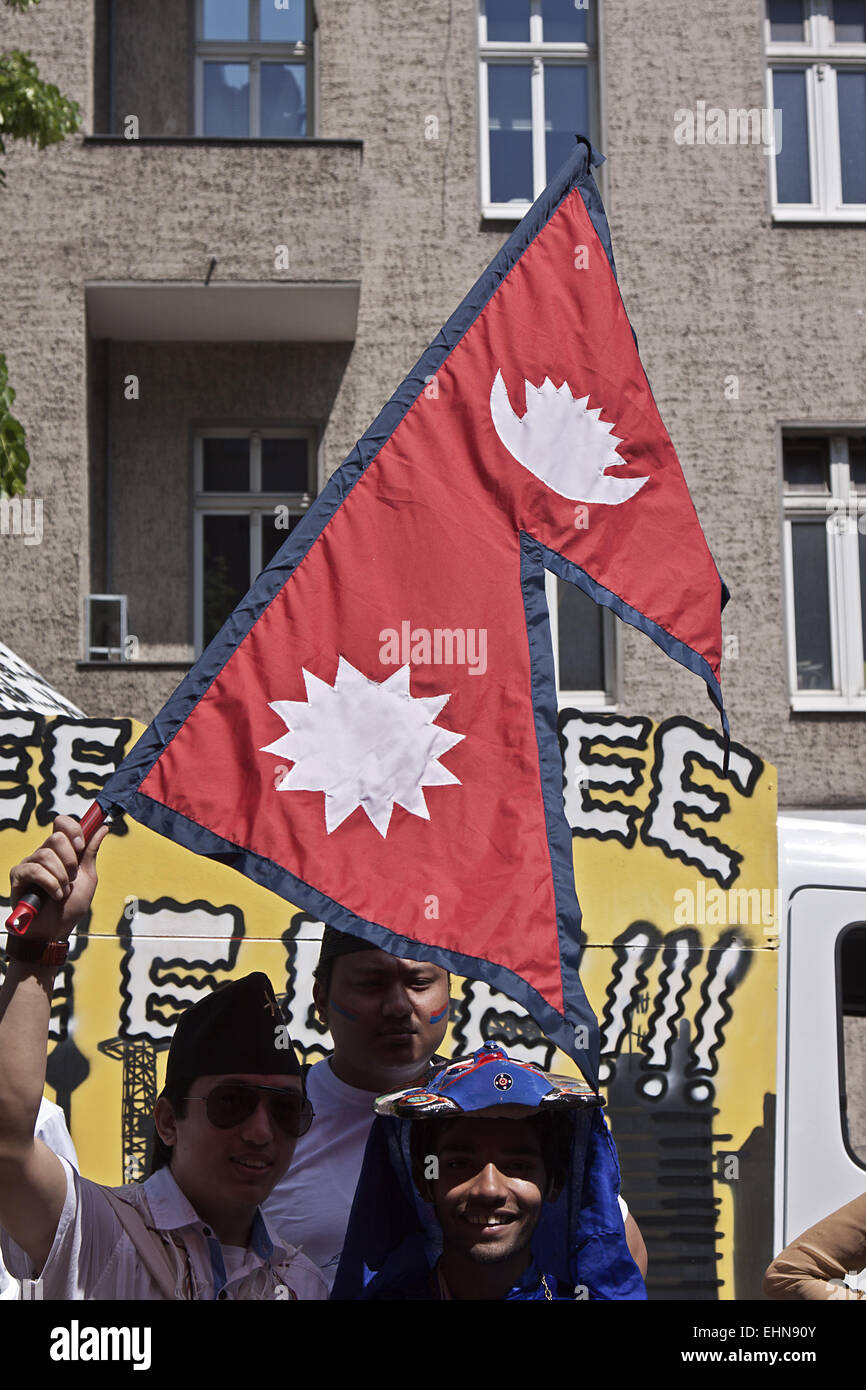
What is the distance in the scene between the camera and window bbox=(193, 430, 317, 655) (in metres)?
12.0

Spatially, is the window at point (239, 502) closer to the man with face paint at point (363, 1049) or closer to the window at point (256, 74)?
the window at point (256, 74)

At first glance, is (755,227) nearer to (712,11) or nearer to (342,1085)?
(712,11)

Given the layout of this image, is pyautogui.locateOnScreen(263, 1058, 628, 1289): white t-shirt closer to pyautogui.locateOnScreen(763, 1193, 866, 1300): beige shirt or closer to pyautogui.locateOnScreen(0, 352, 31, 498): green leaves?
pyautogui.locateOnScreen(763, 1193, 866, 1300): beige shirt

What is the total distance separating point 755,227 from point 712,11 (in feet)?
5.68

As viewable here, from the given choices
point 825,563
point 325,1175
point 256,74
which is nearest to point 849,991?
point 325,1175

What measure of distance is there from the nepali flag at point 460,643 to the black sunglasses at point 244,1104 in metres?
0.35

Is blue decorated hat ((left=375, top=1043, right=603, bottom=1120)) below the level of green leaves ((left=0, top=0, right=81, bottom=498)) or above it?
below

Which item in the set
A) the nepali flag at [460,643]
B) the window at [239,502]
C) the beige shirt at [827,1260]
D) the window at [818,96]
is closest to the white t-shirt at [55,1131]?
the nepali flag at [460,643]

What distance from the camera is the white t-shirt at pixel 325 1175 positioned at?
3328 mm

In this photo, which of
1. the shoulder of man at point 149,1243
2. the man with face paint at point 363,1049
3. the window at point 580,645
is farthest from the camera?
the window at point 580,645

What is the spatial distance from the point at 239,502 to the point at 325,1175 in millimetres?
9092

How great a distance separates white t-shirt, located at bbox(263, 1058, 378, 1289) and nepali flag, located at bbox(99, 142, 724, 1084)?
2.13 feet

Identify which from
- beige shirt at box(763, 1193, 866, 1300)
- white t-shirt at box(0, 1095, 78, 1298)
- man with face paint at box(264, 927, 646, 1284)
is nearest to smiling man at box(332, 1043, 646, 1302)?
beige shirt at box(763, 1193, 866, 1300)

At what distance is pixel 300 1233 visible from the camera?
335cm
